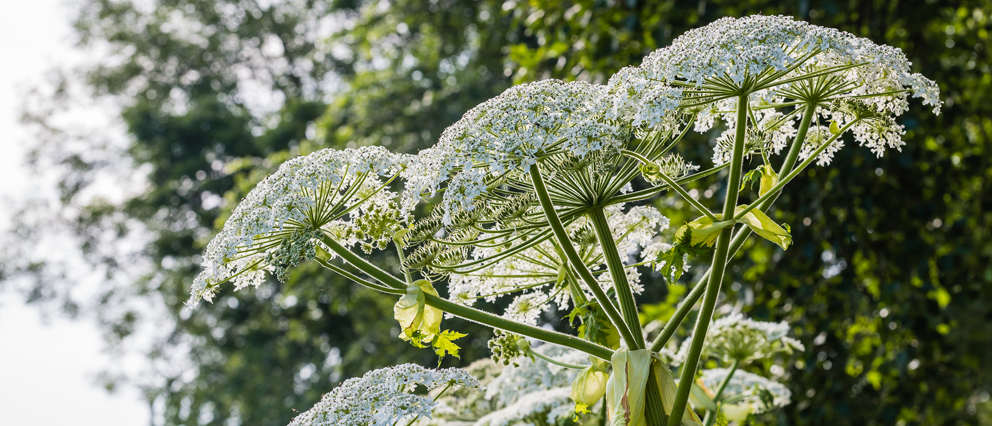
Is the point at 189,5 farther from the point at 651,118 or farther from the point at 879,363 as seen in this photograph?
the point at 651,118

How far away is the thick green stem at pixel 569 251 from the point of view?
46.4 inches

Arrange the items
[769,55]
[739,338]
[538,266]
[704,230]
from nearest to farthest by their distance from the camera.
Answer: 1. [769,55]
2. [704,230]
3. [538,266]
4. [739,338]

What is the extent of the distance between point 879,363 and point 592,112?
3.95 m

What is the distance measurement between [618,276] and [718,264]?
0.62 ft

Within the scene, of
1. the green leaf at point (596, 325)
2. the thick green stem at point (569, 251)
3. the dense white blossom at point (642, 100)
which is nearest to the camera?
the dense white blossom at point (642, 100)

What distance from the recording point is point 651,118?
42.0 inches

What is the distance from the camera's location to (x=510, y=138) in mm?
1126

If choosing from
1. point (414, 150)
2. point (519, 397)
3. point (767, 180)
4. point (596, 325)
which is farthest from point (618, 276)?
point (414, 150)

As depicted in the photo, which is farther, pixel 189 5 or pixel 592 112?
pixel 189 5

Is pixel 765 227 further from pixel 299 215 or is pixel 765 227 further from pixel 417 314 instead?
pixel 299 215

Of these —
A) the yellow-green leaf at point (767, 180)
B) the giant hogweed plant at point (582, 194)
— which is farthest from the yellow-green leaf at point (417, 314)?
the yellow-green leaf at point (767, 180)

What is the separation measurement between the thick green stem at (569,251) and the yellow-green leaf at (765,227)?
0.90 feet

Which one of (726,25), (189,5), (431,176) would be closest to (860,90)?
(726,25)

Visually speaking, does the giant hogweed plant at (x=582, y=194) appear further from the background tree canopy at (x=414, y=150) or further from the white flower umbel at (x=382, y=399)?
the background tree canopy at (x=414, y=150)
